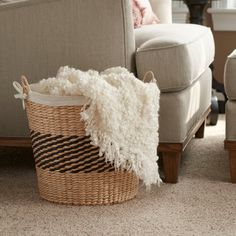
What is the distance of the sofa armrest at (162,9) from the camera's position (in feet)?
9.74

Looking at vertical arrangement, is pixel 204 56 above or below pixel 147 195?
above

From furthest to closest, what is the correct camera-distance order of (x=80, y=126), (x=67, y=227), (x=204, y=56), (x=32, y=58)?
(x=204, y=56)
(x=32, y=58)
(x=80, y=126)
(x=67, y=227)

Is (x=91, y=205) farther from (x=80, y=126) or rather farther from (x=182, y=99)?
(x=182, y=99)

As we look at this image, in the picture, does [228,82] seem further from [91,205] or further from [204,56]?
[91,205]

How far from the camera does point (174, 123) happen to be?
80.4 inches

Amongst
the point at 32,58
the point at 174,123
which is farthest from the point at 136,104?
the point at 32,58

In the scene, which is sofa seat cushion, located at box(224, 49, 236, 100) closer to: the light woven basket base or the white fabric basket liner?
the light woven basket base

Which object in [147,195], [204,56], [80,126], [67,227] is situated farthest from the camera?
[204,56]

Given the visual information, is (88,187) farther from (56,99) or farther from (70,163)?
(56,99)

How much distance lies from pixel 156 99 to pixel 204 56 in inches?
22.7

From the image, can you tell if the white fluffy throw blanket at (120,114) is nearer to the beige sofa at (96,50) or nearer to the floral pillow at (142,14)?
the beige sofa at (96,50)

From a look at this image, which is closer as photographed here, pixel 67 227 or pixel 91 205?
pixel 67 227

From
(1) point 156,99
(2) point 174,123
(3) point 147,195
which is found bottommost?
(3) point 147,195

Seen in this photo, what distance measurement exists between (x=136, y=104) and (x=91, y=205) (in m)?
0.33
